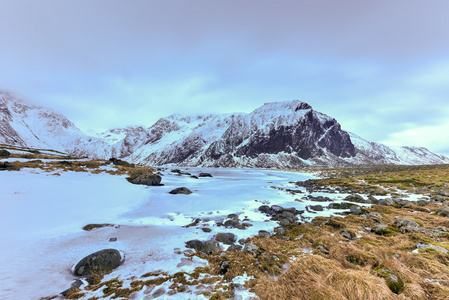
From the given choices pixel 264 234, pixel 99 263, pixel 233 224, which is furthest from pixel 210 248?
pixel 99 263

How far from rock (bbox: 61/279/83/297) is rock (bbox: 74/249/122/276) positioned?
1.65 feet

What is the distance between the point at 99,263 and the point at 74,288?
4.33 feet

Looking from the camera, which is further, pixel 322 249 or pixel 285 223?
pixel 285 223

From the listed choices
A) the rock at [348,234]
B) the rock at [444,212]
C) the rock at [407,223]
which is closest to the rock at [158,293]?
the rock at [348,234]

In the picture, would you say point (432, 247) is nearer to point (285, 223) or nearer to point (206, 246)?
point (285, 223)

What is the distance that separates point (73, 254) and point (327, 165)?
737ft

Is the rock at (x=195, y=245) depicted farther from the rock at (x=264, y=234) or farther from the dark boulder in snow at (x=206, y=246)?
the rock at (x=264, y=234)

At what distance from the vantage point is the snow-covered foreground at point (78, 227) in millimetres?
6656

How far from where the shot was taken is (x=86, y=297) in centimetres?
536

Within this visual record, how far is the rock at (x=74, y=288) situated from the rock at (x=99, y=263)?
19.9 inches

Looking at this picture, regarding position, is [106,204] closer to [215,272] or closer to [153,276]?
[153,276]

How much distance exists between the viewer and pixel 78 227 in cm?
1084

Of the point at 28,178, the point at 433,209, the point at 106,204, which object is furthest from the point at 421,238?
the point at 28,178

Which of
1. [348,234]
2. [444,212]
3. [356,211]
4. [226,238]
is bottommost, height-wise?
[226,238]
